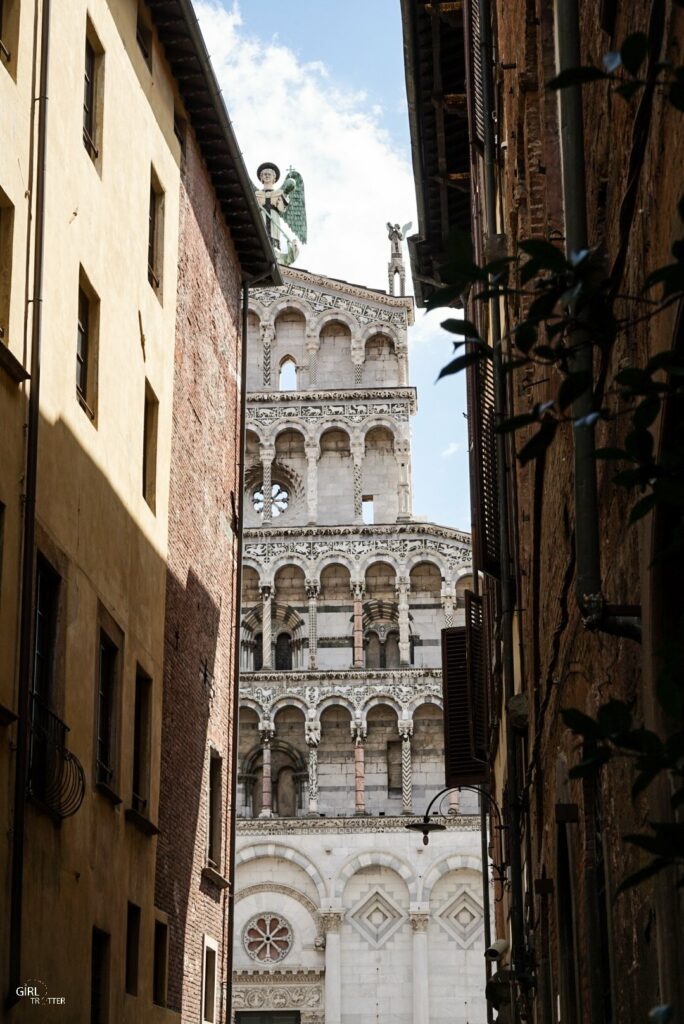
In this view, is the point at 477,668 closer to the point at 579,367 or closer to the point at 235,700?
the point at 235,700

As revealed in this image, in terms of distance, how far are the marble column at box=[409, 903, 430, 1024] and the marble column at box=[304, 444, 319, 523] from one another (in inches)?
407

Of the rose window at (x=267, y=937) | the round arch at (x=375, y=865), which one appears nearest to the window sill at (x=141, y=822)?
the round arch at (x=375, y=865)

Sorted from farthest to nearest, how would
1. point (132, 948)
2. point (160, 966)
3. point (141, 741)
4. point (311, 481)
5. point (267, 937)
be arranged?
point (311, 481) < point (267, 937) < point (160, 966) < point (141, 741) < point (132, 948)

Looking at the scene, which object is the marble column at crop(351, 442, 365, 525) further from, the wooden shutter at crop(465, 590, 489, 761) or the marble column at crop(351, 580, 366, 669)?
the wooden shutter at crop(465, 590, 489, 761)

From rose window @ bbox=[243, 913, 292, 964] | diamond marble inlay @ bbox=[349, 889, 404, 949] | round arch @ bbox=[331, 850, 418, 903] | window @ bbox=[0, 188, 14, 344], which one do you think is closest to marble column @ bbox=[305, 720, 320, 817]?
round arch @ bbox=[331, 850, 418, 903]

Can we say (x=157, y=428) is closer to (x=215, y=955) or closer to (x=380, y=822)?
(x=215, y=955)

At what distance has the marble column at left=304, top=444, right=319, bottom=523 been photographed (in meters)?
44.0

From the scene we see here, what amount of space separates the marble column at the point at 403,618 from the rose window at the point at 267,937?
7.05 meters

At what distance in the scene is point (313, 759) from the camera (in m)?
41.7

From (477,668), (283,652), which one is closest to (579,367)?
(477,668)

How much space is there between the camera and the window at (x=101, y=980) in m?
16.5

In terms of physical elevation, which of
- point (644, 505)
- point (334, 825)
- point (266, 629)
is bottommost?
point (644, 505)

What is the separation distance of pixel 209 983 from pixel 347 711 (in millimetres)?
19564

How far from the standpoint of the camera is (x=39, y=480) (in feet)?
46.8
